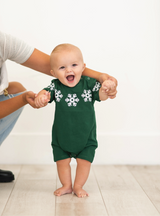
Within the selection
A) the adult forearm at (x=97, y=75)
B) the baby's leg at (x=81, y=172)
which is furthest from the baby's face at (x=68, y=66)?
the baby's leg at (x=81, y=172)

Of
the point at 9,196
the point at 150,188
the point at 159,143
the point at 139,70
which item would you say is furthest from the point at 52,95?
the point at 159,143

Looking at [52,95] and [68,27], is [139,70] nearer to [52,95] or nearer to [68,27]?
[68,27]

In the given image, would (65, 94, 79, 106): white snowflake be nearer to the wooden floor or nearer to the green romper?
the green romper

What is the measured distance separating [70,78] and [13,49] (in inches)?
13.3

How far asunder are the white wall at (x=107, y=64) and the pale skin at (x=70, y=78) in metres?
0.61

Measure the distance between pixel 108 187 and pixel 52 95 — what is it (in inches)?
22.2

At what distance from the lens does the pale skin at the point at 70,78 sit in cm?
121

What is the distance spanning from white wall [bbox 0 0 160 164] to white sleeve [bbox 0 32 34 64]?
478 mm

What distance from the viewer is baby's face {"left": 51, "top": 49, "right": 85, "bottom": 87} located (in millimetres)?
1243

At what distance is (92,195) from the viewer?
1.33m

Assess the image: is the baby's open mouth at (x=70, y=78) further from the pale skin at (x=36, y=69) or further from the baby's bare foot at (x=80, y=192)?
the baby's bare foot at (x=80, y=192)

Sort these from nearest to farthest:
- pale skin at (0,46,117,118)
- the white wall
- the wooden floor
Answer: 1. the wooden floor
2. pale skin at (0,46,117,118)
3. the white wall

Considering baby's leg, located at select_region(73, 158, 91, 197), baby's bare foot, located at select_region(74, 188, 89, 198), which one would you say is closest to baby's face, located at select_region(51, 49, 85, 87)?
baby's leg, located at select_region(73, 158, 91, 197)

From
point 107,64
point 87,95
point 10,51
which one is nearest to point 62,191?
point 87,95
